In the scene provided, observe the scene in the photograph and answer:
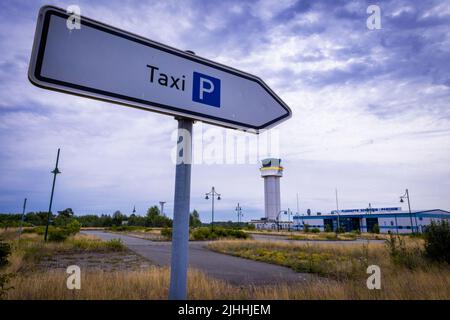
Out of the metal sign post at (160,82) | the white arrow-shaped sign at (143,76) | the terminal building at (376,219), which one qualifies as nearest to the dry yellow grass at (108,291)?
the metal sign post at (160,82)

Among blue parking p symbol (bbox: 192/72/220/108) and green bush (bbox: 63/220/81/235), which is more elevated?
blue parking p symbol (bbox: 192/72/220/108)

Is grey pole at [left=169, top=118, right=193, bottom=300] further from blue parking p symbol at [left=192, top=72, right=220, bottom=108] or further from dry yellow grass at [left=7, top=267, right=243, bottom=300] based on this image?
dry yellow grass at [left=7, top=267, right=243, bottom=300]

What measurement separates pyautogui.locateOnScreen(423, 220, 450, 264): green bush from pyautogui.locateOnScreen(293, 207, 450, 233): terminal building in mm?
49822

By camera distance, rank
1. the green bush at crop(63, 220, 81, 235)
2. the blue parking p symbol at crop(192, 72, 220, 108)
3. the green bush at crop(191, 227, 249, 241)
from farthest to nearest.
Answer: the green bush at crop(191, 227, 249, 241) < the green bush at crop(63, 220, 81, 235) < the blue parking p symbol at crop(192, 72, 220, 108)

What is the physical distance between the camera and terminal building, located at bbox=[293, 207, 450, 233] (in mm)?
58156

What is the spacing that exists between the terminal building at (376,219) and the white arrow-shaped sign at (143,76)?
57.5 meters

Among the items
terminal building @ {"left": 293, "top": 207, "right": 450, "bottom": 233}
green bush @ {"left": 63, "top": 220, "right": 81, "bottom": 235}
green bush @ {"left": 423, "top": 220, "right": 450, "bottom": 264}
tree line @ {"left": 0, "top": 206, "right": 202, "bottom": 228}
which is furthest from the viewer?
tree line @ {"left": 0, "top": 206, "right": 202, "bottom": 228}

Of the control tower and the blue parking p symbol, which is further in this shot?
the control tower

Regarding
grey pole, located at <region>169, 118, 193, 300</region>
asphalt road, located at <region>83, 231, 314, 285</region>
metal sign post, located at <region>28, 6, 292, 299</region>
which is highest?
metal sign post, located at <region>28, 6, 292, 299</region>

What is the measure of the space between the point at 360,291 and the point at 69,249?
1792 centimetres

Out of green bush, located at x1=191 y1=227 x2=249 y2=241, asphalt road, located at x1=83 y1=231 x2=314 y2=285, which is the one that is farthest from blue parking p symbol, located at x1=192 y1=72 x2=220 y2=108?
green bush, located at x1=191 y1=227 x2=249 y2=241

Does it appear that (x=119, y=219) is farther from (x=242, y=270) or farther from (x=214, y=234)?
(x=242, y=270)
